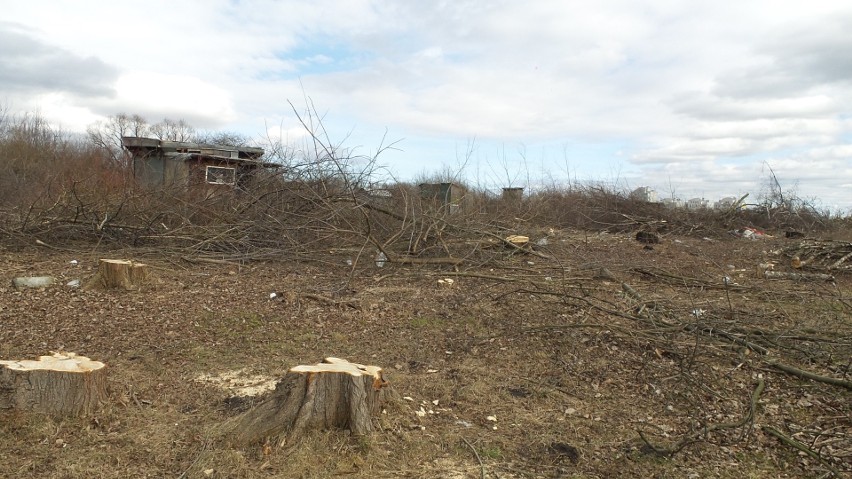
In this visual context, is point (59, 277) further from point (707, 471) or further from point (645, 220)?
point (645, 220)

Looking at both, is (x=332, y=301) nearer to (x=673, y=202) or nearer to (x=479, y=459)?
(x=479, y=459)

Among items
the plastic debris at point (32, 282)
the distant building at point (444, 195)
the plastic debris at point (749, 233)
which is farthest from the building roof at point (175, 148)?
the plastic debris at point (749, 233)

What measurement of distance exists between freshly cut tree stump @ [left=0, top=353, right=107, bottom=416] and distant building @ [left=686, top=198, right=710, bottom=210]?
16.1 metres

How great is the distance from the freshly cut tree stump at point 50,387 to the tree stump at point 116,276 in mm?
2972

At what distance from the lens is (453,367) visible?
4117mm

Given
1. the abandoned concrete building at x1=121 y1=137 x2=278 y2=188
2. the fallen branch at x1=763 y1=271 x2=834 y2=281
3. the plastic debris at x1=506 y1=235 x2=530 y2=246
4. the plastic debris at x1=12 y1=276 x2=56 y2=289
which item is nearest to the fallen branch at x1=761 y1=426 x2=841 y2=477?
the fallen branch at x1=763 y1=271 x2=834 y2=281

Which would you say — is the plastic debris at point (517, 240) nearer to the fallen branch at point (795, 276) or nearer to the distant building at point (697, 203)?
the fallen branch at point (795, 276)

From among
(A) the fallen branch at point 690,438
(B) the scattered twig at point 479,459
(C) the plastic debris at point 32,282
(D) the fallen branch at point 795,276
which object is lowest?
(B) the scattered twig at point 479,459

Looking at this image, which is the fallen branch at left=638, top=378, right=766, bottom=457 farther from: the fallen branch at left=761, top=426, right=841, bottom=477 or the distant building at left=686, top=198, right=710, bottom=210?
the distant building at left=686, top=198, right=710, bottom=210

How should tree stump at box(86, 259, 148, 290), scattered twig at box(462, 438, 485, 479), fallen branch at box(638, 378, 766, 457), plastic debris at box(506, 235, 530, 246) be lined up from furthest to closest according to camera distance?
1. plastic debris at box(506, 235, 530, 246)
2. tree stump at box(86, 259, 148, 290)
3. fallen branch at box(638, 378, 766, 457)
4. scattered twig at box(462, 438, 485, 479)

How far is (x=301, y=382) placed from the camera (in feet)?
9.30

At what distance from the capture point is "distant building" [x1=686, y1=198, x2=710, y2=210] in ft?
52.8

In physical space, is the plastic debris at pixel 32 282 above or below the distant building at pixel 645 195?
below

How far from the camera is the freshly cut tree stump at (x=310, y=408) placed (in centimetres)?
280
